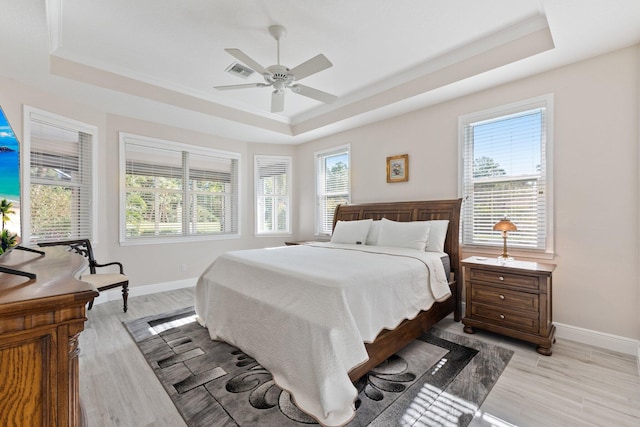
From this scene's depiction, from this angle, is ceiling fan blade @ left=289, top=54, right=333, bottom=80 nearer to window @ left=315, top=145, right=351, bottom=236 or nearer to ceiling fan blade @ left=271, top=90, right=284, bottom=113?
ceiling fan blade @ left=271, top=90, right=284, bottom=113

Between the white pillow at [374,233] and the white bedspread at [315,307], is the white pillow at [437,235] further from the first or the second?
the white pillow at [374,233]

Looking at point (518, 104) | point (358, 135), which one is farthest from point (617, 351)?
point (358, 135)

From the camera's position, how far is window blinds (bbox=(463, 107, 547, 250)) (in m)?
3.05

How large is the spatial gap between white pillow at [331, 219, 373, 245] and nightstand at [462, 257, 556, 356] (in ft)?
4.40

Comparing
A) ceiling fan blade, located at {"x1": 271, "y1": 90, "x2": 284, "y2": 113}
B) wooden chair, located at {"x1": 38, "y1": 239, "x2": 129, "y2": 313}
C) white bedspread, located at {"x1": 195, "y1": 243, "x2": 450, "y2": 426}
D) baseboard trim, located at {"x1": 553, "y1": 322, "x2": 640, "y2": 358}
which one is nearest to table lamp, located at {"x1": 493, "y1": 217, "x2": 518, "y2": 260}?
white bedspread, located at {"x1": 195, "y1": 243, "x2": 450, "y2": 426}

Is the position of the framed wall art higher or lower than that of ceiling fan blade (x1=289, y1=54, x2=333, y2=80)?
lower

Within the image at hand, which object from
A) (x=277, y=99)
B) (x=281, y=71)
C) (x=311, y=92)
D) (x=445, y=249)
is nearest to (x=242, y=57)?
(x=281, y=71)

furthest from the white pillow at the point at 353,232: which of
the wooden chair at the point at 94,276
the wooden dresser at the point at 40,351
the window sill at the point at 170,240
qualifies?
the wooden dresser at the point at 40,351

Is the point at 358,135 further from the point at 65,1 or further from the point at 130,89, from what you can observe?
the point at 65,1

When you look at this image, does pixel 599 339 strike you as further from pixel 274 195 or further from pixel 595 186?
pixel 274 195

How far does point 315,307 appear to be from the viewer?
1.90 metres

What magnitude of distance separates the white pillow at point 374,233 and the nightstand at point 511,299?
3.83 feet

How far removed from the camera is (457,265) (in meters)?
3.31

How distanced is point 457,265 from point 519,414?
1706 millimetres
